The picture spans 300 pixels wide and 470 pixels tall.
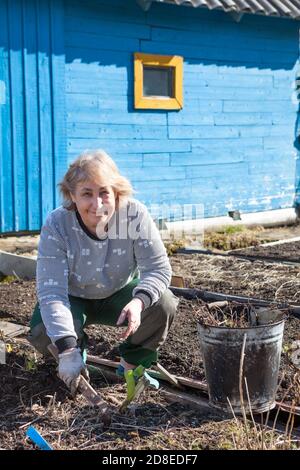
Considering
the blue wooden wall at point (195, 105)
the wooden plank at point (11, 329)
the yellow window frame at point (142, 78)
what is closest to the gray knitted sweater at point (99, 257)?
the wooden plank at point (11, 329)

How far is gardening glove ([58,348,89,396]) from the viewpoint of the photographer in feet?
9.61

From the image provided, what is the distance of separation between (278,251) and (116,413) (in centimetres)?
461

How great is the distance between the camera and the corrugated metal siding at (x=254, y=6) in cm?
789

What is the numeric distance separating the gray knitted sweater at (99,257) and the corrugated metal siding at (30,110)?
3.81 metres

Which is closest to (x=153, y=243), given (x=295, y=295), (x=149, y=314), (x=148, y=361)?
(x=149, y=314)

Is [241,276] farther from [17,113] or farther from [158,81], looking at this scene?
[158,81]

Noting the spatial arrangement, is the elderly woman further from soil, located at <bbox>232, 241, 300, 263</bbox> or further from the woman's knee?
soil, located at <bbox>232, 241, 300, 263</bbox>

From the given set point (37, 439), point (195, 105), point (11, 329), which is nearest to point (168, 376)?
point (37, 439)

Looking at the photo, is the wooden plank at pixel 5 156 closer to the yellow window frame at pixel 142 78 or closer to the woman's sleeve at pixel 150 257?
the yellow window frame at pixel 142 78

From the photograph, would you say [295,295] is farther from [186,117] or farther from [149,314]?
[186,117]

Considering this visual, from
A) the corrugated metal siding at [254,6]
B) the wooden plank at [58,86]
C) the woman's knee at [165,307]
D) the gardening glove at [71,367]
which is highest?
the corrugated metal siding at [254,6]

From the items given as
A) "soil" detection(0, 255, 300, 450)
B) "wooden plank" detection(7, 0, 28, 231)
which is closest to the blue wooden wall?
"wooden plank" detection(7, 0, 28, 231)

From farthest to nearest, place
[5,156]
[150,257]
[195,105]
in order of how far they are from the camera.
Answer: [195,105] → [5,156] → [150,257]

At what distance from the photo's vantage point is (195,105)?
8.82 m
